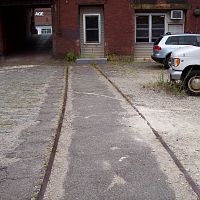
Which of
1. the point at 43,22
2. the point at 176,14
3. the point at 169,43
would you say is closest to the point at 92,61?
the point at 169,43

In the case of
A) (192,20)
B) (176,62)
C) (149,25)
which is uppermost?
(192,20)

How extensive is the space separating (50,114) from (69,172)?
160 inches

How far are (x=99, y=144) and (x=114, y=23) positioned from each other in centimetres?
1956

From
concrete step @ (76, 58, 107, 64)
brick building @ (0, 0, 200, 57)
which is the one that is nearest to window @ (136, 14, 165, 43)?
brick building @ (0, 0, 200, 57)

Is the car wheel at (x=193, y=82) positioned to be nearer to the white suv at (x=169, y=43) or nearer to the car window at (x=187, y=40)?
the white suv at (x=169, y=43)

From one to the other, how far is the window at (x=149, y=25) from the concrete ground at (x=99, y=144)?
13.6m

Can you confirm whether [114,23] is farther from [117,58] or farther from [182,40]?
[182,40]

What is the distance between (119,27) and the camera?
84.8 ft

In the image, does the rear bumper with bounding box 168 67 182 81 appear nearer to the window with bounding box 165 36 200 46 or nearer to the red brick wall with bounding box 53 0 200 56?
the window with bounding box 165 36 200 46

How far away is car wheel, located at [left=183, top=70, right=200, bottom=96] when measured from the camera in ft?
40.5

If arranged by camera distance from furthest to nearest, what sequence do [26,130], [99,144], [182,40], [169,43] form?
[182,40], [169,43], [26,130], [99,144]

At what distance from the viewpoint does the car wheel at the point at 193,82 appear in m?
12.3

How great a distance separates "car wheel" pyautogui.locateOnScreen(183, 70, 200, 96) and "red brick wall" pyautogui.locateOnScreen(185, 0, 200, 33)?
1415 centimetres

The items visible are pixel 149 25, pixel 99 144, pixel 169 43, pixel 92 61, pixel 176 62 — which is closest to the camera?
pixel 99 144
